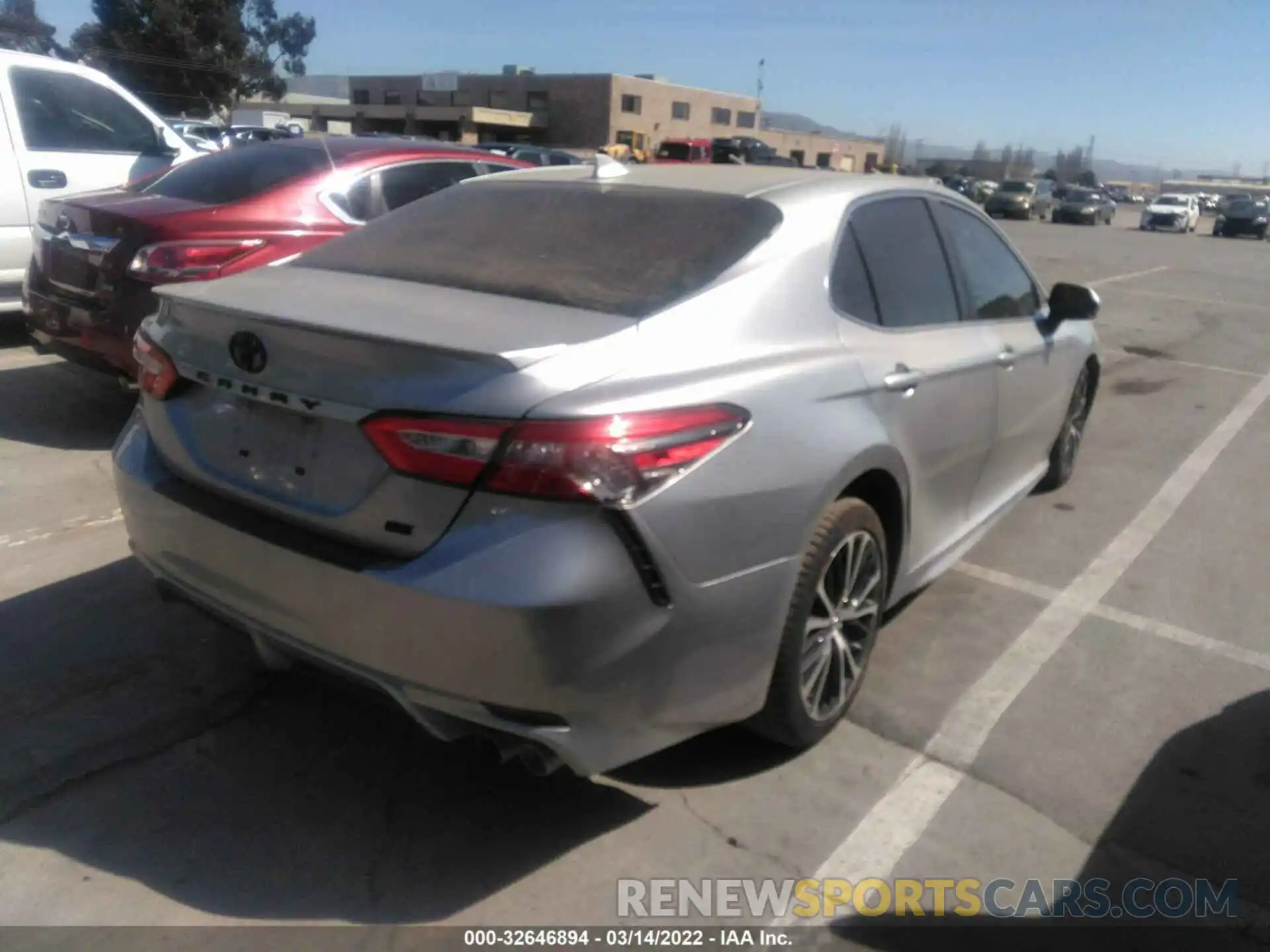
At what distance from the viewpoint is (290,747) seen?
3143 mm

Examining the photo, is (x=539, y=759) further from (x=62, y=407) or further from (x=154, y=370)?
(x=62, y=407)

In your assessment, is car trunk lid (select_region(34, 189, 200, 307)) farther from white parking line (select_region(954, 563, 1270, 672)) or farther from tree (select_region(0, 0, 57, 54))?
tree (select_region(0, 0, 57, 54))

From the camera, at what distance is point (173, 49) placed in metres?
53.1

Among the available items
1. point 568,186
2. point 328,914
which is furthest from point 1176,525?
point 328,914

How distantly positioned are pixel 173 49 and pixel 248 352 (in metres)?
58.6

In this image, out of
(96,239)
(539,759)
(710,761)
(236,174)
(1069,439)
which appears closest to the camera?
(539,759)

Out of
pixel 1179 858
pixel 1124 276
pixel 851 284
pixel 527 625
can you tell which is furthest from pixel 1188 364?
pixel 527 625

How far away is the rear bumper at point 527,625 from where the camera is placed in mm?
2295

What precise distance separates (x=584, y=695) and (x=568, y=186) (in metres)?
1.98

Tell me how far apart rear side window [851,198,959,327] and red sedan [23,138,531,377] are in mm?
2918

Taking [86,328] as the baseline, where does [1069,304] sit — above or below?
above

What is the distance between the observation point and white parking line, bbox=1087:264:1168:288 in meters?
16.7

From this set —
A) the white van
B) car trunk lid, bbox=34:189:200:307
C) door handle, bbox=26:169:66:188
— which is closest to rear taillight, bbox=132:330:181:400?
car trunk lid, bbox=34:189:200:307

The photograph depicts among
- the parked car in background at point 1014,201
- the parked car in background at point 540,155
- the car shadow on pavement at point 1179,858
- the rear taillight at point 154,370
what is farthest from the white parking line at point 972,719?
the parked car in background at point 1014,201
